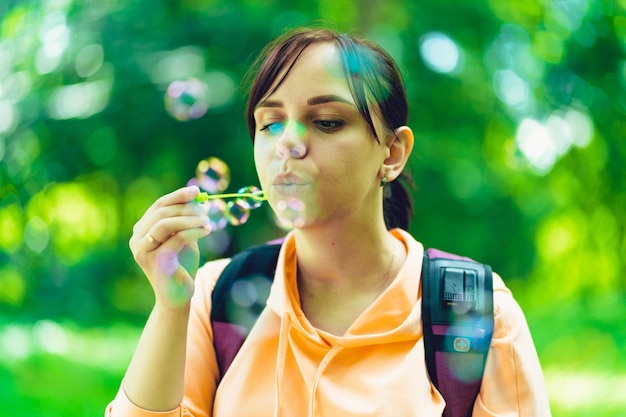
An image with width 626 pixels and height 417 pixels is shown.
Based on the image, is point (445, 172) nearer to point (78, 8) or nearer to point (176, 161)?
point (176, 161)

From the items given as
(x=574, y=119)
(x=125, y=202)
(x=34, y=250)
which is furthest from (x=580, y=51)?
(x=34, y=250)

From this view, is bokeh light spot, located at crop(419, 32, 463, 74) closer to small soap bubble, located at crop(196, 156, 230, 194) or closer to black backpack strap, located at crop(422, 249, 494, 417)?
small soap bubble, located at crop(196, 156, 230, 194)

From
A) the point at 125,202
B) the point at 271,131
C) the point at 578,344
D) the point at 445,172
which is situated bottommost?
the point at 578,344

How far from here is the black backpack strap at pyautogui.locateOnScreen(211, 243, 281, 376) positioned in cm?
177

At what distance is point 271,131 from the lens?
170cm

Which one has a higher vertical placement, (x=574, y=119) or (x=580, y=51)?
(x=580, y=51)

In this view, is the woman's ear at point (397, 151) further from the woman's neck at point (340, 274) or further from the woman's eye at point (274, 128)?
the woman's eye at point (274, 128)

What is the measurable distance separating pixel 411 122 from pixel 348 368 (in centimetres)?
433

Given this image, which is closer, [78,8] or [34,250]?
[78,8]

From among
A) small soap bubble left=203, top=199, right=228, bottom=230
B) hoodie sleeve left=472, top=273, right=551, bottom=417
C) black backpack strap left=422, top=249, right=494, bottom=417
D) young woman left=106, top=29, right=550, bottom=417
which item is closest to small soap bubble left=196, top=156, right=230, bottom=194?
small soap bubble left=203, top=199, right=228, bottom=230

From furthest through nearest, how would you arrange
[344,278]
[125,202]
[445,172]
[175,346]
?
[125,202]
[445,172]
[344,278]
[175,346]

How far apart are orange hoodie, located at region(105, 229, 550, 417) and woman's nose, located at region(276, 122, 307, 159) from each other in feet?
1.11

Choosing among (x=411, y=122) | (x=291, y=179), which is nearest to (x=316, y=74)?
(x=291, y=179)

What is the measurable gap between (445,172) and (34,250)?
4486mm
